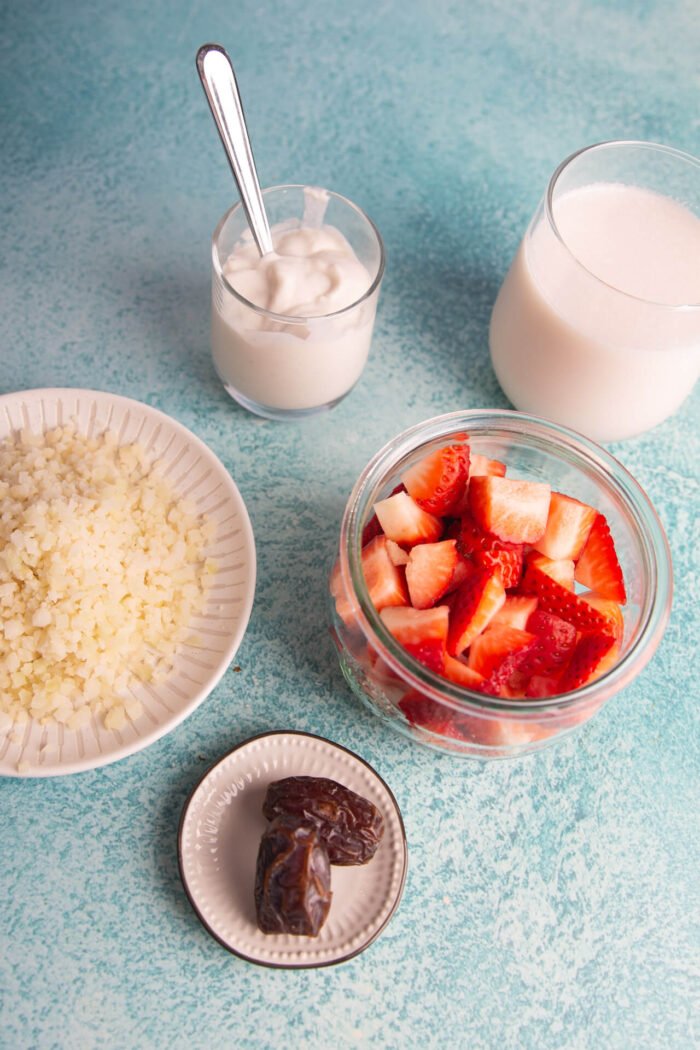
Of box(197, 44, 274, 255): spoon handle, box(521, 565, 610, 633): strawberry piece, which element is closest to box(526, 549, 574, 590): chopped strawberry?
box(521, 565, 610, 633): strawberry piece

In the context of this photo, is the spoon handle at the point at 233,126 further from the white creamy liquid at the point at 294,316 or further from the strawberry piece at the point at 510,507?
the strawberry piece at the point at 510,507

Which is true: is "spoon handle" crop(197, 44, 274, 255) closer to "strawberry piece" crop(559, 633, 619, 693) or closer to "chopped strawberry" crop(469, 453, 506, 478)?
"chopped strawberry" crop(469, 453, 506, 478)

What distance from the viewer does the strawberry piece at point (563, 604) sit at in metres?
1.03

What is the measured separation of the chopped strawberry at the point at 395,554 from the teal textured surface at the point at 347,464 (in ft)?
0.67

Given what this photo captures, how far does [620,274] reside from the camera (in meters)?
1.21

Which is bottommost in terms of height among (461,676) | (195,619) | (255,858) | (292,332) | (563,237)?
(255,858)

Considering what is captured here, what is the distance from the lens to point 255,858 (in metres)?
1.06

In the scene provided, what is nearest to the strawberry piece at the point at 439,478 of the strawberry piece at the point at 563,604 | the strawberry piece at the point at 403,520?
the strawberry piece at the point at 403,520

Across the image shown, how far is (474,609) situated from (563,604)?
0.37 feet

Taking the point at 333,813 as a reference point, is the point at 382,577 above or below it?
above

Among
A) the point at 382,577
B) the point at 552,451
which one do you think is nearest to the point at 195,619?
the point at 382,577

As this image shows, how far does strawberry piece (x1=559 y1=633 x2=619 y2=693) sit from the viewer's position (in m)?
1.00

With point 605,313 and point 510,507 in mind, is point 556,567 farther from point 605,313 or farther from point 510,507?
point 605,313

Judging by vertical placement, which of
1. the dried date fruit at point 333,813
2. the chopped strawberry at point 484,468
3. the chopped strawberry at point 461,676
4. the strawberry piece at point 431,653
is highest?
the chopped strawberry at point 484,468
